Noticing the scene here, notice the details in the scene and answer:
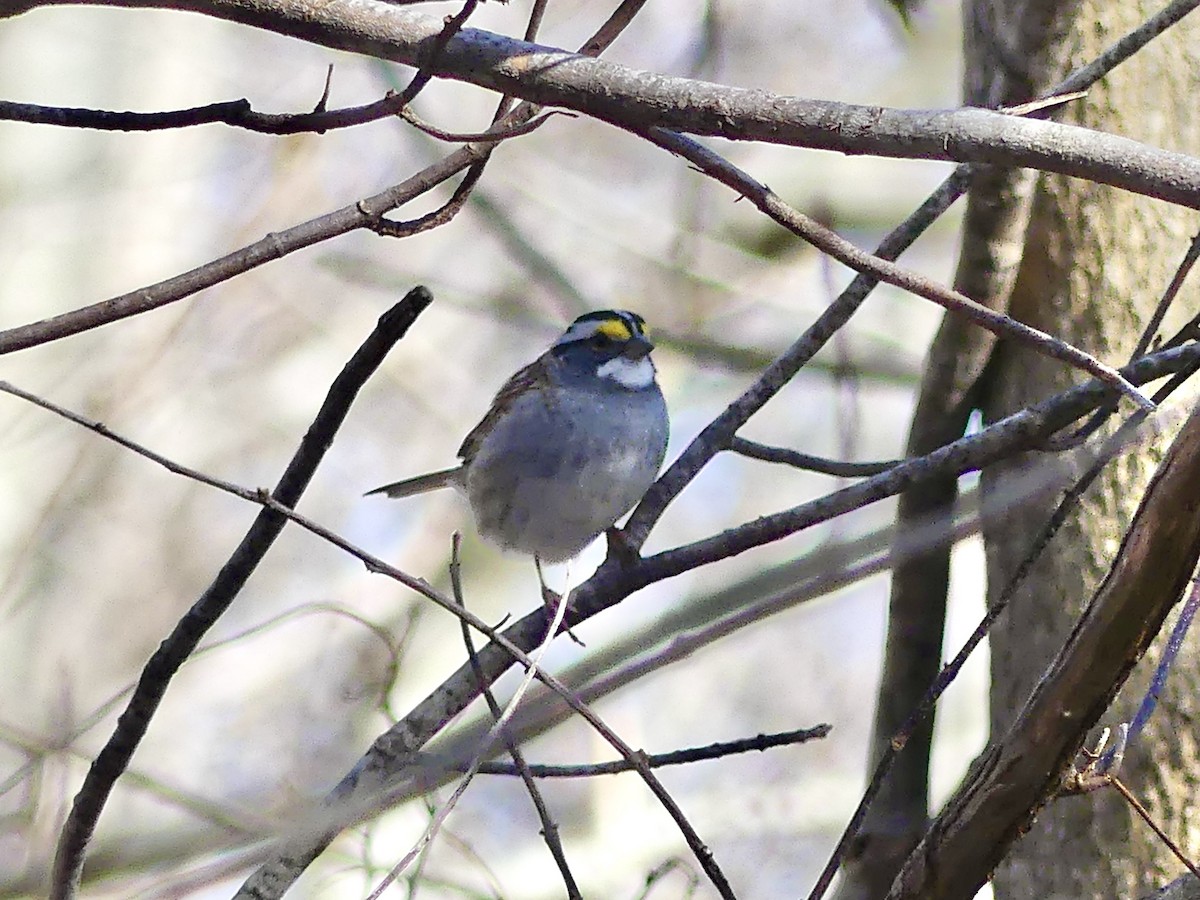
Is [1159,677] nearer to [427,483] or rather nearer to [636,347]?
[636,347]

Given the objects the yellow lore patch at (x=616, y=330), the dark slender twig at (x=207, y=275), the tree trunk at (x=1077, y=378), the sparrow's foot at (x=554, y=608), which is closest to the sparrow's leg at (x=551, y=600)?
the sparrow's foot at (x=554, y=608)

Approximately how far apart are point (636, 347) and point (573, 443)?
0.49 metres

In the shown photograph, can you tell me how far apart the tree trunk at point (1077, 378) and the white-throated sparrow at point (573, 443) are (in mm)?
1193

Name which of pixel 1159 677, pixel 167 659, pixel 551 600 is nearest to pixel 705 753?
pixel 1159 677

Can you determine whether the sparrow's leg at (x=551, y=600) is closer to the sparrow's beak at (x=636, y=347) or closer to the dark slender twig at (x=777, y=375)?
the dark slender twig at (x=777, y=375)

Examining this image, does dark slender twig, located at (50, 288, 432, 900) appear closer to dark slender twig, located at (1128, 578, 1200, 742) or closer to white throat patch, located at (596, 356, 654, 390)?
dark slender twig, located at (1128, 578, 1200, 742)

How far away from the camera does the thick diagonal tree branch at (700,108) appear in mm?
1832

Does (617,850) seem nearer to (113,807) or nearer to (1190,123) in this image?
(113,807)

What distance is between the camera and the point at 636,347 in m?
5.07

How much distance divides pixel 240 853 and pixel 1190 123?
335 centimetres

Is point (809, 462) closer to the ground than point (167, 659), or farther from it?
farther from it

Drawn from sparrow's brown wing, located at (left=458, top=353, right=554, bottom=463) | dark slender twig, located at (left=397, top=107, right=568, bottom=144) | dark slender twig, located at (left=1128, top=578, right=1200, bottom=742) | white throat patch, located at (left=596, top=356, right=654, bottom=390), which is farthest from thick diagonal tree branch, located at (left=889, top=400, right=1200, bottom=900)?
sparrow's brown wing, located at (left=458, top=353, right=554, bottom=463)

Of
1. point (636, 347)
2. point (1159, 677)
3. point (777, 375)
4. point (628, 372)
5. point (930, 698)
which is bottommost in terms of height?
point (1159, 677)

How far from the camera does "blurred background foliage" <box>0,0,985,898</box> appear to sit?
27.8 feet
